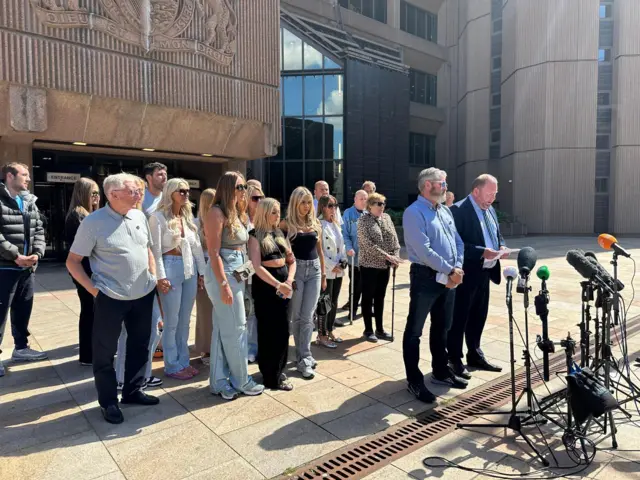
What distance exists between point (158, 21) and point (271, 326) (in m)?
11.3

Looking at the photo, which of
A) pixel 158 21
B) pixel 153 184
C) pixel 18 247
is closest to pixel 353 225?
pixel 153 184

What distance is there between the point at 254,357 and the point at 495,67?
105ft

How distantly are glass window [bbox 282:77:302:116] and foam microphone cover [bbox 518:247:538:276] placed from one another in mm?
21211

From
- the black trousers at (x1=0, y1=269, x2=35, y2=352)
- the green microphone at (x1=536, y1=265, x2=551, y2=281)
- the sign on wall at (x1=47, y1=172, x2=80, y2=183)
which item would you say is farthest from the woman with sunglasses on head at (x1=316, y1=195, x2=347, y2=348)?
the sign on wall at (x1=47, y1=172, x2=80, y2=183)

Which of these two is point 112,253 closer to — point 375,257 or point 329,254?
point 329,254

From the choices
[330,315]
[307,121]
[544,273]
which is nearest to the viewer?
[544,273]

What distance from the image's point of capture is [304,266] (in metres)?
4.43

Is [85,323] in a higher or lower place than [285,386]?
higher

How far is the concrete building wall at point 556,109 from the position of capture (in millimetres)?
26156

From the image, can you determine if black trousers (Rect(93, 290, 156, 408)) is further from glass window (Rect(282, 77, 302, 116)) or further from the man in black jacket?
glass window (Rect(282, 77, 302, 116))

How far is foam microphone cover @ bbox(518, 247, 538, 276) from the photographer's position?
3.34m

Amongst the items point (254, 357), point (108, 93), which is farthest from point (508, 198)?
point (254, 357)

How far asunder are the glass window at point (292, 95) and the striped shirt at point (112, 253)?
69.0ft

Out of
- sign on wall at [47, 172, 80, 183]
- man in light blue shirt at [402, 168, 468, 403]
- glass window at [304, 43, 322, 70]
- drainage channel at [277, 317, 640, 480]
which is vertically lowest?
drainage channel at [277, 317, 640, 480]
